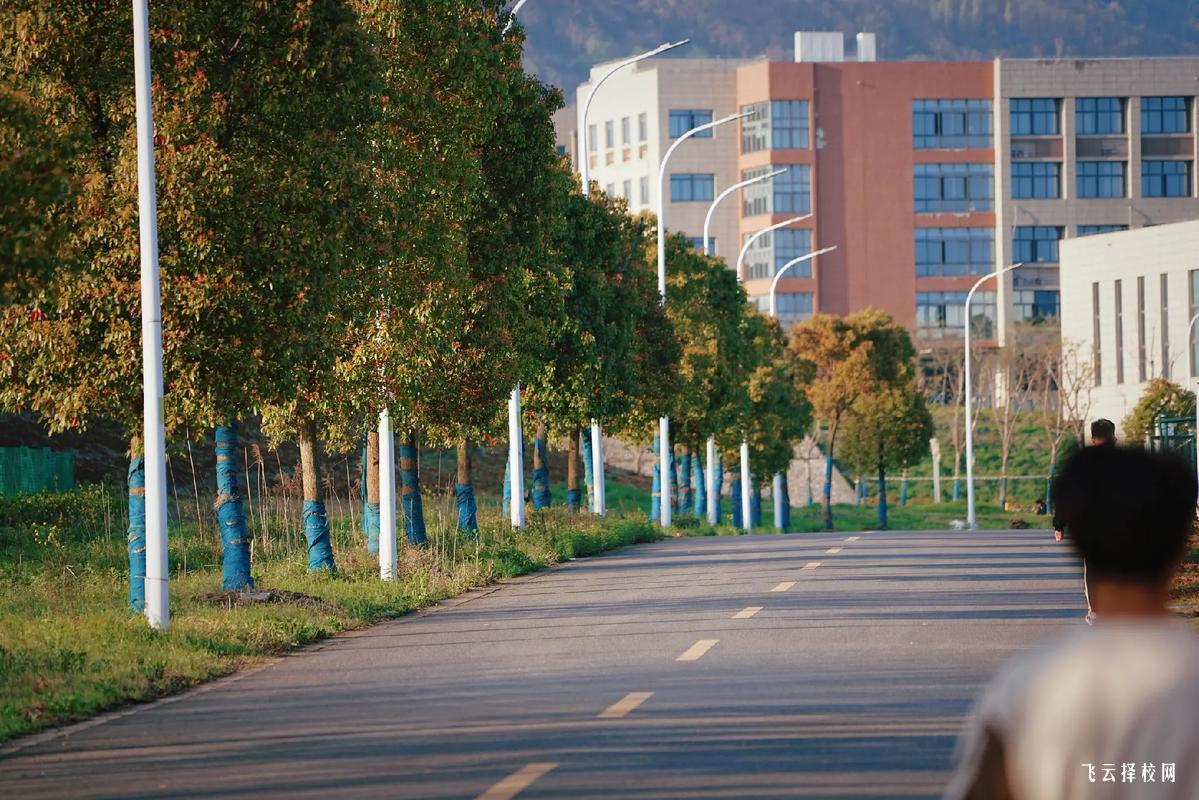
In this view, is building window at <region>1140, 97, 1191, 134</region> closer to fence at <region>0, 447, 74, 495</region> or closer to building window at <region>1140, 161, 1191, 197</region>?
building window at <region>1140, 161, 1191, 197</region>

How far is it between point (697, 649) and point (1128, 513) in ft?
43.8

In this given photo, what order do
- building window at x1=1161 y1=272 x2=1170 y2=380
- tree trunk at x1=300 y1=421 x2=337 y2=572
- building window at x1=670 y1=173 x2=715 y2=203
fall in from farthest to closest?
building window at x1=670 y1=173 x2=715 y2=203, building window at x1=1161 y1=272 x2=1170 y2=380, tree trunk at x1=300 y1=421 x2=337 y2=572

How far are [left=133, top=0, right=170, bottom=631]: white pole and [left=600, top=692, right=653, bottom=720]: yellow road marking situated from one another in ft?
22.2

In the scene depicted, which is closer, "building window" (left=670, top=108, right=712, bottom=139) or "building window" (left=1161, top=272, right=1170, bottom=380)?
"building window" (left=1161, top=272, right=1170, bottom=380)

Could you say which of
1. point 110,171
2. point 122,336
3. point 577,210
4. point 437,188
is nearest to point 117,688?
point 122,336

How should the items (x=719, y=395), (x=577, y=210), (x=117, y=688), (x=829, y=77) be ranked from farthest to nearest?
1. (x=829, y=77)
2. (x=719, y=395)
3. (x=577, y=210)
4. (x=117, y=688)

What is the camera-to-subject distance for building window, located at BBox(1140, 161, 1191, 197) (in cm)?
13612

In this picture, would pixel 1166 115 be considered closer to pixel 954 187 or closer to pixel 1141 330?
pixel 954 187

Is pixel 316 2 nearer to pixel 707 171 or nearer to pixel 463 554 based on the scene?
pixel 463 554

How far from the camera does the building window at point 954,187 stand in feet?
454

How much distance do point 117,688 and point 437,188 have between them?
1300cm

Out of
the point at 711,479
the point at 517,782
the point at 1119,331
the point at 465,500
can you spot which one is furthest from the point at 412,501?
the point at 1119,331

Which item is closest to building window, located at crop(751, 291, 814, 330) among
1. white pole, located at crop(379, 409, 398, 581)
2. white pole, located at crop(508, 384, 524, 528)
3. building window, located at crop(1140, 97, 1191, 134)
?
building window, located at crop(1140, 97, 1191, 134)

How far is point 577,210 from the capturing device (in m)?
44.6
